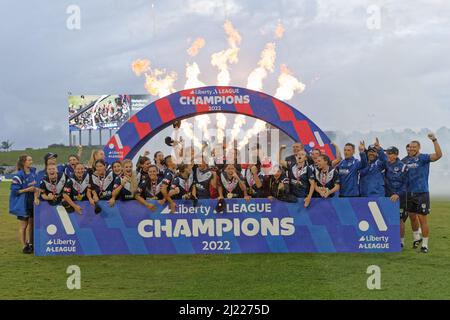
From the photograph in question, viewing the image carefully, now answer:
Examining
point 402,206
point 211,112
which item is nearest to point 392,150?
point 402,206

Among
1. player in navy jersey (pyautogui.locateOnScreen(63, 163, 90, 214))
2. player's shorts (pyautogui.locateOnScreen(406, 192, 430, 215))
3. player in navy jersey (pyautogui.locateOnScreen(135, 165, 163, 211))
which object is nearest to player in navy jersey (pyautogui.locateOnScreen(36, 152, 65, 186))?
player in navy jersey (pyautogui.locateOnScreen(63, 163, 90, 214))

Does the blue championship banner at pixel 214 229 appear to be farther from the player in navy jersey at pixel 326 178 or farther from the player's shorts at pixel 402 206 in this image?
the player's shorts at pixel 402 206

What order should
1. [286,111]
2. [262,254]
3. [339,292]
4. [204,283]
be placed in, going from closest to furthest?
1. [339,292]
2. [204,283]
3. [262,254]
4. [286,111]

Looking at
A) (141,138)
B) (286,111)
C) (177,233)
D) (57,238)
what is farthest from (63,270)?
(286,111)

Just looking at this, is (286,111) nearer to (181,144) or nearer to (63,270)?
(181,144)

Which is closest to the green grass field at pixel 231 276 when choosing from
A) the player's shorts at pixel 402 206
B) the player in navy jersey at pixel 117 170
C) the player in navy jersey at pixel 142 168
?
the player's shorts at pixel 402 206

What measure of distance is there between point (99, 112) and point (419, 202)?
52750 mm

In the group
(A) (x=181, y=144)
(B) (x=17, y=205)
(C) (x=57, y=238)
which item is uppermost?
(A) (x=181, y=144)

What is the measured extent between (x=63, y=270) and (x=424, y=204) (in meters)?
6.05

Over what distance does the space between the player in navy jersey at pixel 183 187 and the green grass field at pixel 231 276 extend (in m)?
1.01

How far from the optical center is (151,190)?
8508mm

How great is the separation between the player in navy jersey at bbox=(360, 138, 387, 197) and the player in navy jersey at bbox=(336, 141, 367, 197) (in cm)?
10

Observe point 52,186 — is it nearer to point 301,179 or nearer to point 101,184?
point 101,184

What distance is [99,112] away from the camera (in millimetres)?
57938
